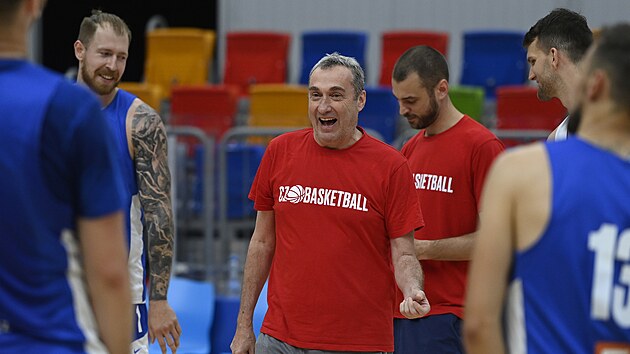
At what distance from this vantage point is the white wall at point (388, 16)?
46.6ft

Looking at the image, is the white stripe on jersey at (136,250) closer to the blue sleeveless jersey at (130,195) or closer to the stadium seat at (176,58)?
the blue sleeveless jersey at (130,195)

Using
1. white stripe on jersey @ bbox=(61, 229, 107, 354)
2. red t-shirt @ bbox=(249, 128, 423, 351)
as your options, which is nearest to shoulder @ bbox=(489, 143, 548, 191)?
white stripe on jersey @ bbox=(61, 229, 107, 354)

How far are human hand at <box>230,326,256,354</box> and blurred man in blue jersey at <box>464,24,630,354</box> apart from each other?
222 cm

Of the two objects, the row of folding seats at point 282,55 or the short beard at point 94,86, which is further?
the row of folding seats at point 282,55

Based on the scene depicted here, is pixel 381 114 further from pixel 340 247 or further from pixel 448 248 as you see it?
pixel 340 247

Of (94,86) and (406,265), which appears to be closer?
(406,265)

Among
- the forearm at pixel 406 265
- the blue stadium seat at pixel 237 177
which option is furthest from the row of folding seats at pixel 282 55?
the forearm at pixel 406 265

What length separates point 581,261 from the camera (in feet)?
8.75

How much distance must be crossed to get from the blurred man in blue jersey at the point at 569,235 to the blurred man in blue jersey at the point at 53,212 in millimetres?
959

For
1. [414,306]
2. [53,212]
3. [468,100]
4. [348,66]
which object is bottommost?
[414,306]

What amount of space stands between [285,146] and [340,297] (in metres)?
0.78

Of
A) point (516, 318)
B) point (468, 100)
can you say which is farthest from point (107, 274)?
Result: point (468, 100)

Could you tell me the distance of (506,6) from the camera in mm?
14438

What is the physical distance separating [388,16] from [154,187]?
1043cm
